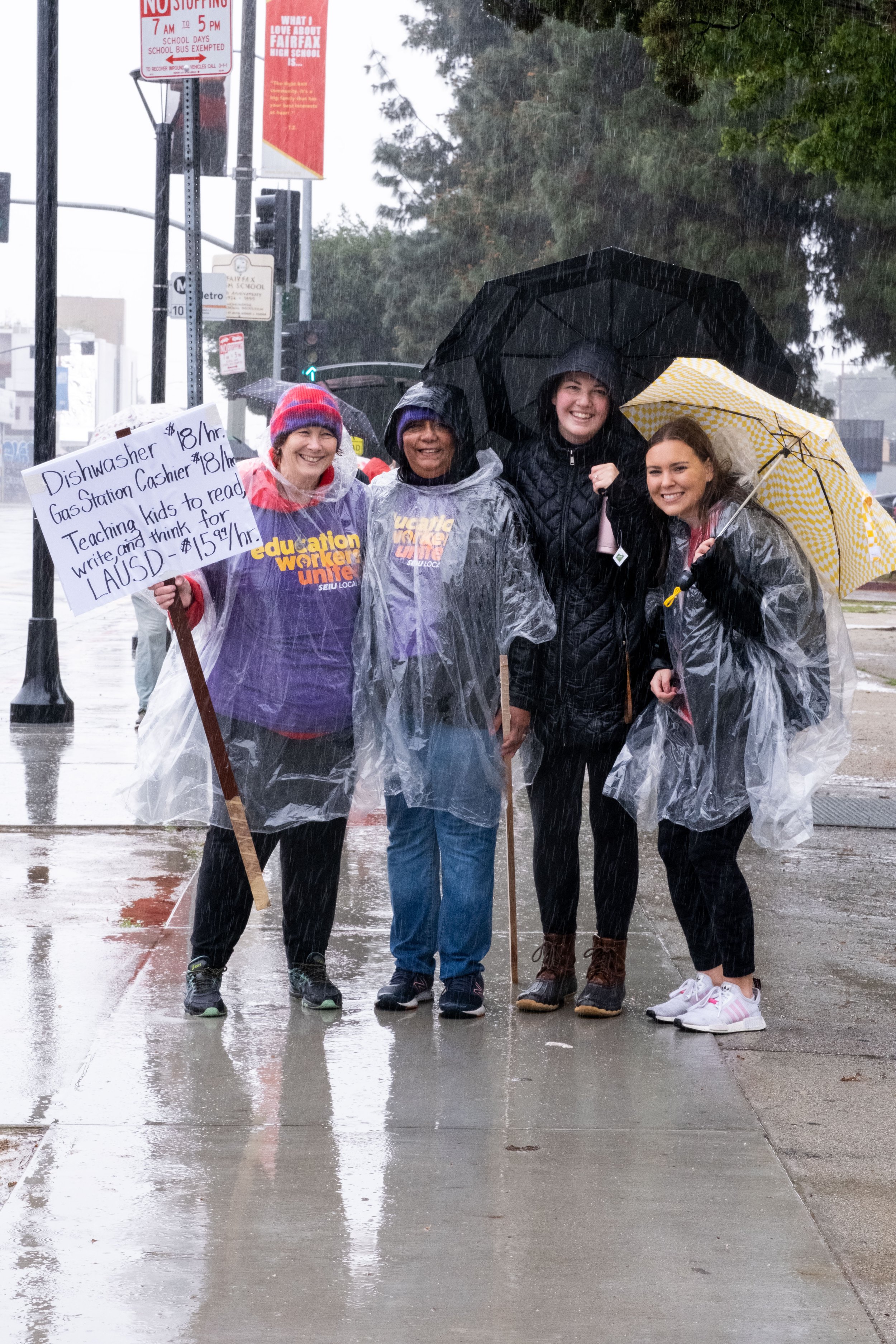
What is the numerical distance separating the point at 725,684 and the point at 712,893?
62cm

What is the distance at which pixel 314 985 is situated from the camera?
477 cm

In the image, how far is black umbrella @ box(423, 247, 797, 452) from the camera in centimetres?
504

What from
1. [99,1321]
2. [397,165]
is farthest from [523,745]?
[397,165]

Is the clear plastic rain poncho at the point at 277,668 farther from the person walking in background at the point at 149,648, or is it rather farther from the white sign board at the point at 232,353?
the white sign board at the point at 232,353

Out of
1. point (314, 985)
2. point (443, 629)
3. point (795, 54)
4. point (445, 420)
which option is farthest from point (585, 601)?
point (795, 54)

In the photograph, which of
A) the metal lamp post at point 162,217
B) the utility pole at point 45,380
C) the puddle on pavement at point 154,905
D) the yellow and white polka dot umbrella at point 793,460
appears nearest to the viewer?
the yellow and white polka dot umbrella at point 793,460

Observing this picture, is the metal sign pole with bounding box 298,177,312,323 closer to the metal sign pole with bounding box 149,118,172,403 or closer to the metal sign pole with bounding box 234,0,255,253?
the metal sign pole with bounding box 234,0,255,253

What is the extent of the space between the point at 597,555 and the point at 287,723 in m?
1.05

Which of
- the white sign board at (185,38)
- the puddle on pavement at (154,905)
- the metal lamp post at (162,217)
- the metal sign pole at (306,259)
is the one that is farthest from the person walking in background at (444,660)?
the metal sign pole at (306,259)

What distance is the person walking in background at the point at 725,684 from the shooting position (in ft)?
15.0

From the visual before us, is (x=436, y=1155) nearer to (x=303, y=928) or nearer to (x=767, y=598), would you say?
(x=303, y=928)

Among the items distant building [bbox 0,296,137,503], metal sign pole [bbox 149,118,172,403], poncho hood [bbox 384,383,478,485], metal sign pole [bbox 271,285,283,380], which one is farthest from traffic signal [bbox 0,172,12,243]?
distant building [bbox 0,296,137,503]

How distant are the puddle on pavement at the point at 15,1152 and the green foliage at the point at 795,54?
6.11m

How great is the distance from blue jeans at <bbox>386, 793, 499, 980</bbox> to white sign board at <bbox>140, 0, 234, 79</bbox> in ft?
12.1
